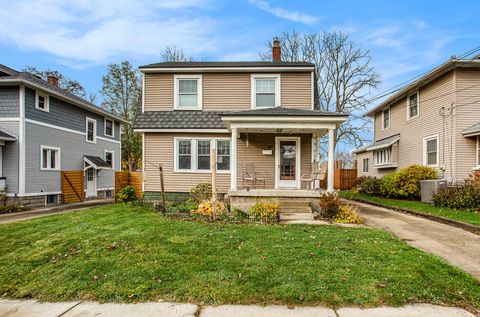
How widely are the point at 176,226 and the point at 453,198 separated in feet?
32.9

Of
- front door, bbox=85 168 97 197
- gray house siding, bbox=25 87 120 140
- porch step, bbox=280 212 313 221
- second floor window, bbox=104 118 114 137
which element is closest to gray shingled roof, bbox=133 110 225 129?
porch step, bbox=280 212 313 221

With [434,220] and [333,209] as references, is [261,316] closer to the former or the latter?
[333,209]

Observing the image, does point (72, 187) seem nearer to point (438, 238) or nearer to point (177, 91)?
point (177, 91)

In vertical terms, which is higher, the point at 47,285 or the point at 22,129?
the point at 22,129

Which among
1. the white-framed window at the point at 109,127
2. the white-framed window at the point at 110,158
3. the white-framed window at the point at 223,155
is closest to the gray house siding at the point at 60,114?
the white-framed window at the point at 109,127

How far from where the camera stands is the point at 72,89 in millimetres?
28219

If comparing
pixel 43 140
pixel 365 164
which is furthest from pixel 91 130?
pixel 365 164

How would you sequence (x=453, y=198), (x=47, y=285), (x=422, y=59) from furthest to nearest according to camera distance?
(x=422, y=59), (x=453, y=198), (x=47, y=285)

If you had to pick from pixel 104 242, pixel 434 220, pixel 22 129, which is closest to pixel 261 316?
pixel 104 242

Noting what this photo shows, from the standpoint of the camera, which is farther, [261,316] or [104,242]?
[104,242]

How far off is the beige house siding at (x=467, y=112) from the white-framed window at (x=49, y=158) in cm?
1954

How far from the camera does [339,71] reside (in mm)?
27219

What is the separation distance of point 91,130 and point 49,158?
4758mm

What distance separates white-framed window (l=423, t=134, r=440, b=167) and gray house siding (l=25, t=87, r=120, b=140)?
63.8 feet
